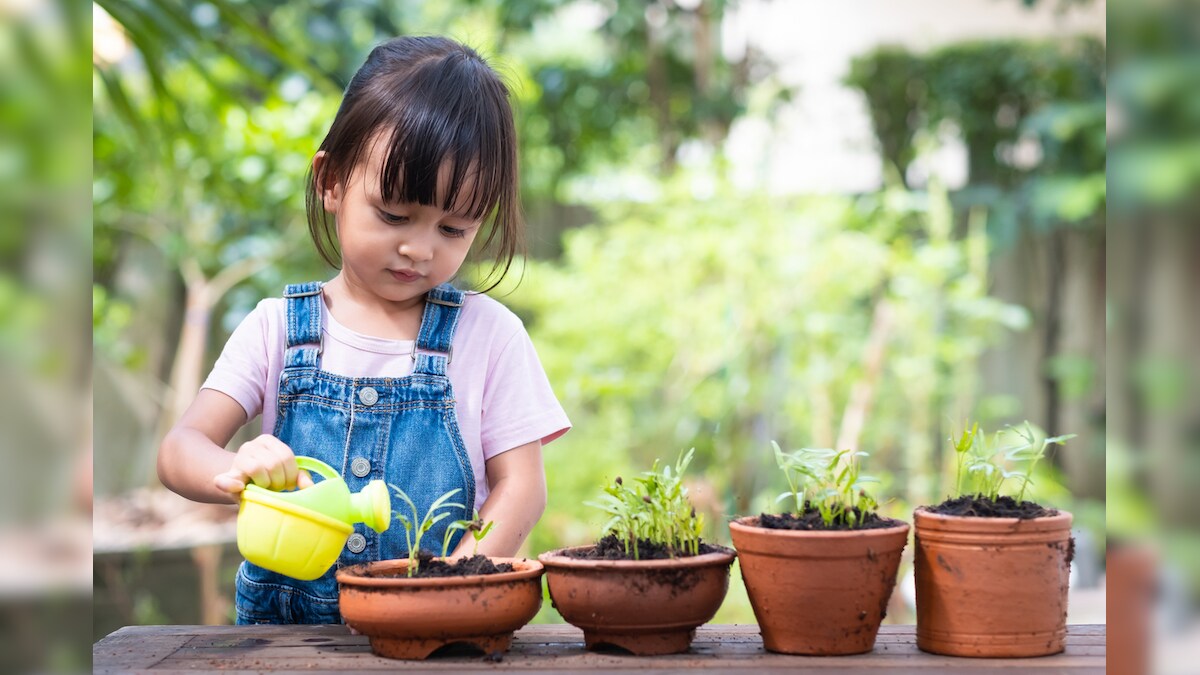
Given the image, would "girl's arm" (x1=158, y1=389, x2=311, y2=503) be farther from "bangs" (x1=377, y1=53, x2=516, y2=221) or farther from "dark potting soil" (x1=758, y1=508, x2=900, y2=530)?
"dark potting soil" (x1=758, y1=508, x2=900, y2=530)

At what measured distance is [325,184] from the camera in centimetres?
152

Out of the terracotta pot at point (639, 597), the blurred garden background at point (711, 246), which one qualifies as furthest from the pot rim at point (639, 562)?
the blurred garden background at point (711, 246)

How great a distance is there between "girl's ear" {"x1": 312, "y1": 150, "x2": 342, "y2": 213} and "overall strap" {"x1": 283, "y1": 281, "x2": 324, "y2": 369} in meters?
0.12

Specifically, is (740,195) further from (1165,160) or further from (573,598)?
(1165,160)

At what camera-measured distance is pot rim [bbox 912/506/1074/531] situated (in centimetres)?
115

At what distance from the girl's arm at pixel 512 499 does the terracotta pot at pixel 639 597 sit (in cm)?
29

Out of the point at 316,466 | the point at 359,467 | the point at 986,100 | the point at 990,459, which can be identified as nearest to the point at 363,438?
the point at 359,467

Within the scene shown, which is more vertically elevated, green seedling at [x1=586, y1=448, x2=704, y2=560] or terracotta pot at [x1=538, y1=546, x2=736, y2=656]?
green seedling at [x1=586, y1=448, x2=704, y2=560]

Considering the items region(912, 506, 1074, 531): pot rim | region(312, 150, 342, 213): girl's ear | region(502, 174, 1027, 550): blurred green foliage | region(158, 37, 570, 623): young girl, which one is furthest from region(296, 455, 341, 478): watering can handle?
region(502, 174, 1027, 550): blurred green foliage

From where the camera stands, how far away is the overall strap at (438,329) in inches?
60.0

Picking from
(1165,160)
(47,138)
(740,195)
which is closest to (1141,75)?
(1165,160)

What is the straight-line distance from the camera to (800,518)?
4.02 feet

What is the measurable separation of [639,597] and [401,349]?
1.87 feet

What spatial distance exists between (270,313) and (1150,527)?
121 centimetres
